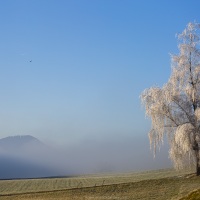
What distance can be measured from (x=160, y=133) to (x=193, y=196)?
25.4 m

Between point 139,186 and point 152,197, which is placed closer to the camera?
point 152,197

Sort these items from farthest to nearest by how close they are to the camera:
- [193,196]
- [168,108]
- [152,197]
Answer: [168,108], [152,197], [193,196]

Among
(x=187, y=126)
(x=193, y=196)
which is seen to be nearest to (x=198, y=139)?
(x=187, y=126)

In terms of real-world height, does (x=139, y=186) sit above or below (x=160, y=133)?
below

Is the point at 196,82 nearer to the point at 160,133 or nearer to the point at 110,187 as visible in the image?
the point at 160,133

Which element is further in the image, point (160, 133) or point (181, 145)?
point (160, 133)

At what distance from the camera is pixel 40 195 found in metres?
46.6

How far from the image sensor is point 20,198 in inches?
1801

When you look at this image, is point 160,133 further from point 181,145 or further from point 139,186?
point 139,186

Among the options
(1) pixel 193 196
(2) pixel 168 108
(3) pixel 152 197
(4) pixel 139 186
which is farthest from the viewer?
(2) pixel 168 108

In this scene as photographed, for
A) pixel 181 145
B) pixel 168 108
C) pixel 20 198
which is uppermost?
pixel 168 108

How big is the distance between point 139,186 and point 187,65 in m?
15.2

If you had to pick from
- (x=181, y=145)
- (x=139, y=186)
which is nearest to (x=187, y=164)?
(x=181, y=145)

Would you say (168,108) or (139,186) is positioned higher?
(168,108)
